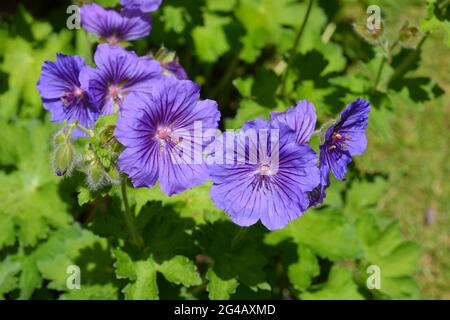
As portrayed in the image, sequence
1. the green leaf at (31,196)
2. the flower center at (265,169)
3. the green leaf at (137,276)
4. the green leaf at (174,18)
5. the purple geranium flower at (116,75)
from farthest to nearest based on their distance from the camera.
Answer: the green leaf at (174,18)
the green leaf at (31,196)
the green leaf at (137,276)
the purple geranium flower at (116,75)
the flower center at (265,169)

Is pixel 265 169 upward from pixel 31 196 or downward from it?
downward

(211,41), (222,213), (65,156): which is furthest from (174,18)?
(65,156)

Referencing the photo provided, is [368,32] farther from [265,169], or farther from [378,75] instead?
[265,169]

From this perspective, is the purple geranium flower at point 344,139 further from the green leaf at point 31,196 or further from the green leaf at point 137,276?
the green leaf at point 31,196

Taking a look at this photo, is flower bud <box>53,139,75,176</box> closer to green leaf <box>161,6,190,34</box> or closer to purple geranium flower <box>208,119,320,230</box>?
purple geranium flower <box>208,119,320,230</box>

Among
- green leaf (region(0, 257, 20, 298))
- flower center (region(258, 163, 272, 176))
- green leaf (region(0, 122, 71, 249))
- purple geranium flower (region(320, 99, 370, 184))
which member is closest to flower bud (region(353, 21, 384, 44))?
purple geranium flower (region(320, 99, 370, 184))

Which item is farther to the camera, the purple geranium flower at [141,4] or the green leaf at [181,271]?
the purple geranium flower at [141,4]

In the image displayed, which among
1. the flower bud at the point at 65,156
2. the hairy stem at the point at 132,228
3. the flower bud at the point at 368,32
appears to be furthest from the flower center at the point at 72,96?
the flower bud at the point at 368,32
